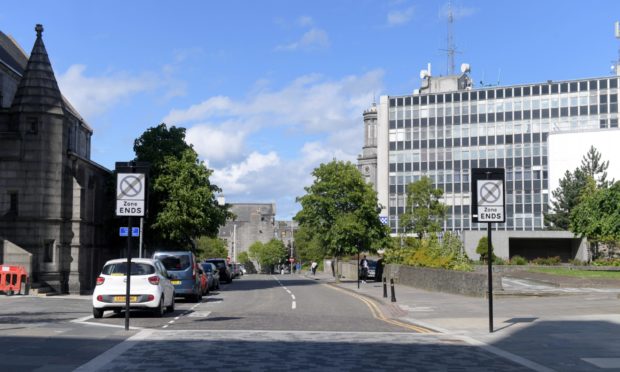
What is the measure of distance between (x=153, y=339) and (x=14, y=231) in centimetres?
2230

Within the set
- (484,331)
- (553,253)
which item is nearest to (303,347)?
(484,331)

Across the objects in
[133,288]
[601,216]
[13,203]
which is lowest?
[133,288]

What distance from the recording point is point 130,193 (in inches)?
635

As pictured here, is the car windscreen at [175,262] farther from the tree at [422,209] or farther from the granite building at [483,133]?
the granite building at [483,133]

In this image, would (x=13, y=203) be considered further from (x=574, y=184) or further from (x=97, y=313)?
(x=574, y=184)

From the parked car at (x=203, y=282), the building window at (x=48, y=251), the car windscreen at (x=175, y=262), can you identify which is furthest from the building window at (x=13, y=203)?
the car windscreen at (x=175, y=262)

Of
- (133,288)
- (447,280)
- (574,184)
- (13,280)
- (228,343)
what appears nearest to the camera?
(228,343)

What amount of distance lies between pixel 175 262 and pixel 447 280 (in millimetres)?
12487

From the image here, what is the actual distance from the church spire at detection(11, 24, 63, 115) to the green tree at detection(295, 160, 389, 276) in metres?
20.8

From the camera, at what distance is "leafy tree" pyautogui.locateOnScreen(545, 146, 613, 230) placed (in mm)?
85500

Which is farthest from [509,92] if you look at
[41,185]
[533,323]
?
[533,323]

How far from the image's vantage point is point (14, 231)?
34.1m

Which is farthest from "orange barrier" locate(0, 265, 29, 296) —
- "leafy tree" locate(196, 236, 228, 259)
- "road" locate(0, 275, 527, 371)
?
"leafy tree" locate(196, 236, 228, 259)

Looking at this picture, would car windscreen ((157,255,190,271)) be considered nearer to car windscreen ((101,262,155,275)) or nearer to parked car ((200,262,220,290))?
car windscreen ((101,262,155,275))
